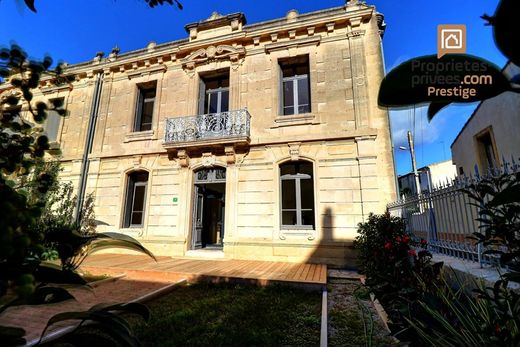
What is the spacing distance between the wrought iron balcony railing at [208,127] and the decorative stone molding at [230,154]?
37cm

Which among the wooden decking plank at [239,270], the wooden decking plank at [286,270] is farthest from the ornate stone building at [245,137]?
the wooden decking plank at [239,270]

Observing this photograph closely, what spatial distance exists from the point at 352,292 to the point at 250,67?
7.81 metres

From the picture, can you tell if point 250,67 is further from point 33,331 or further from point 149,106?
point 33,331

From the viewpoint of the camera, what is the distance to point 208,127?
8891 millimetres

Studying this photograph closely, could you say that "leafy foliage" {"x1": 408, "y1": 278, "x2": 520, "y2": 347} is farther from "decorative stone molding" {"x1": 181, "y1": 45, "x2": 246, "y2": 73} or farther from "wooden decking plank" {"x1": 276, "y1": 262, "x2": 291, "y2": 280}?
"decorative stone molding" {"x1": 181, "y1": 45, "x2": 246, "y2": 73}

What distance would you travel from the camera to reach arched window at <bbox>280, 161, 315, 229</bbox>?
7859 mm

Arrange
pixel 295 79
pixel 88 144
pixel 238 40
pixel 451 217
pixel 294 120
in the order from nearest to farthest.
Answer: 1. pixel 451 217
2. pixel 294 120
3. pixel 295 79
4. pixel 238 40
5. pixel 88 144

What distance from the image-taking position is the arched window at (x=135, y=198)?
31.3 feet

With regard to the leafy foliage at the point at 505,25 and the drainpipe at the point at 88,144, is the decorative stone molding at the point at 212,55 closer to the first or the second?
the drainpipe at the point at 88,144

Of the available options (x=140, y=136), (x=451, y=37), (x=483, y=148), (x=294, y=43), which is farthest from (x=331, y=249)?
(x=483, y=148)

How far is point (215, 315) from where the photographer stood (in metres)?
3.79

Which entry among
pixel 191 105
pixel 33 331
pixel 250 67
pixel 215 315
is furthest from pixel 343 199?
pixel 33 331

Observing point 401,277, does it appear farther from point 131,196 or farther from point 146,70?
point 146,70

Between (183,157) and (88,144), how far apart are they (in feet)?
14.7
